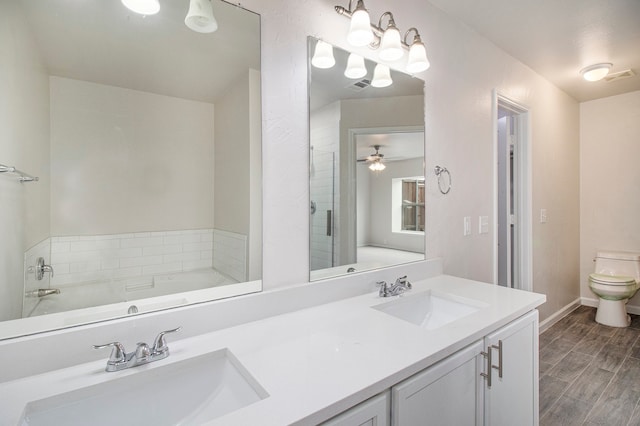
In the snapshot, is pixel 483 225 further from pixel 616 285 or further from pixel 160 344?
pixel 160 344

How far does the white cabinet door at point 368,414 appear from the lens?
0.69m

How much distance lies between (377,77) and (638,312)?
4213 millimetres

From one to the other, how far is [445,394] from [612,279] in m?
3.39

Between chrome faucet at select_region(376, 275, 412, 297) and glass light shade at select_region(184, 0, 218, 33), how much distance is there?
1.27 metres

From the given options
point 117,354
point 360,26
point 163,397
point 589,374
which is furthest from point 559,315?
point 117,354

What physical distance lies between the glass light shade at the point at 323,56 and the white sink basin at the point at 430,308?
1092 millimetres

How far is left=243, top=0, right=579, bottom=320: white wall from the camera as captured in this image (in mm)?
1234

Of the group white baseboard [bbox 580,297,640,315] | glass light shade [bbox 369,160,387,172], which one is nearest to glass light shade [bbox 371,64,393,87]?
glass light shade [bbox 369,160,387,172]

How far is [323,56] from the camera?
137cm

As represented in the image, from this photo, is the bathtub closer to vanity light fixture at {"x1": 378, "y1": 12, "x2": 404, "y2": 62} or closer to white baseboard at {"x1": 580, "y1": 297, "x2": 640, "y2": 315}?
vanity light fixture at {"x1": 378, "y1": 12, "x2": 404, "y2": 62}

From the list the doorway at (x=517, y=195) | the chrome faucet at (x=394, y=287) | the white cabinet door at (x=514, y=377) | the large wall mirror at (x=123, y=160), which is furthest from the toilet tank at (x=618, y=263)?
the large wall mirror at (x=123, y=160)

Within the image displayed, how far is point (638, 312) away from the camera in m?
3.48

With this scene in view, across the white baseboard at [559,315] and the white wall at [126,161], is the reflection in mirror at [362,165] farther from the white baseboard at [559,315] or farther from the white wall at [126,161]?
the white baseboard at [559,315]

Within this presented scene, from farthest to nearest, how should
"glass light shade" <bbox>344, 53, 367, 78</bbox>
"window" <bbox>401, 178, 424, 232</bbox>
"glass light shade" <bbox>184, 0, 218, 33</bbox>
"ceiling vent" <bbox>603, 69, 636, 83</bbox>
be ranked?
1. "ceiling vent" <bbox>603, 69, 636, 83</bbox>
2. "window" <bbox>401, 178, 424, 232</bbox>
3. "glass light shade" <bbox>344, 53, 367, 78</bbox>
4. "glass light shade" <bbox>184, 0, 218, 33</bbox>
